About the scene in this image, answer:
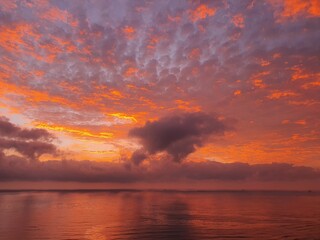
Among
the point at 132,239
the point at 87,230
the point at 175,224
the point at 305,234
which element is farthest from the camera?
the point at 175,224

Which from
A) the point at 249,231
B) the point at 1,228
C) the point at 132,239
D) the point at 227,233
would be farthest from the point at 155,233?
the point at 1,228

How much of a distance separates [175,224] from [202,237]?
1710cm

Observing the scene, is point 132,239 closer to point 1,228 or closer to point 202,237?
point 202,237

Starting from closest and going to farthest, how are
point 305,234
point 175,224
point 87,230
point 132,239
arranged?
point 132,239, point 305,234, point 87,230, point 175,224

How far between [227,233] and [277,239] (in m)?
8.89

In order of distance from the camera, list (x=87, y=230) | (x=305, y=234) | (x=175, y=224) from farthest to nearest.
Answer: (x=175, y=224), (x=87, y=230), (x=305, y=234)

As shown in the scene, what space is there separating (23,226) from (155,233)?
29336 mm

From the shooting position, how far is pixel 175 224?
68688 mm

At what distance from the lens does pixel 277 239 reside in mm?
50562

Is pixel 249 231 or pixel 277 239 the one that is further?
pixel 249 231

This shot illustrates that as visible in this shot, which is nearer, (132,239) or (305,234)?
(132,239)

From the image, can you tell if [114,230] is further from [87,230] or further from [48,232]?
[48,232]

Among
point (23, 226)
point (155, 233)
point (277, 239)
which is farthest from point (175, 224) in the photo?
point (23, 226)

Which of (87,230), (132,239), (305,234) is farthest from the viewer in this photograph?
(87,230)
